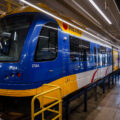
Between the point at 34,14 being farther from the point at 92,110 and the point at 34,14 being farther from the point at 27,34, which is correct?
the point at 92,110

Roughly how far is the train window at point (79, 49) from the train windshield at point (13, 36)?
170 centimetres

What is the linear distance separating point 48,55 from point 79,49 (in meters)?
1.84

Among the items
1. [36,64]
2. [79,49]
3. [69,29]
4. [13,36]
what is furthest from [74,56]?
[13,36]

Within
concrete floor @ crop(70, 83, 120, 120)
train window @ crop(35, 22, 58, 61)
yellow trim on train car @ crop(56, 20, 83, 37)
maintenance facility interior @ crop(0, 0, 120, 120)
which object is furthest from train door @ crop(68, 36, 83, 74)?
concrete floor @ crop(70, 83, 120, 120)

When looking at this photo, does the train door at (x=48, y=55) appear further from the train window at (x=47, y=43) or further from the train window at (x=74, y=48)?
the train window at (x=74, y=48)

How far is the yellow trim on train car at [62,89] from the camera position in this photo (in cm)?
305

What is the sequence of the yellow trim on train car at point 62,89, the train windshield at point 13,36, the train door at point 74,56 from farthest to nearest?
1. the train door at point 74,56
2. the train windshield at point 13,36
3. the yellow trim on train car at point 62,89

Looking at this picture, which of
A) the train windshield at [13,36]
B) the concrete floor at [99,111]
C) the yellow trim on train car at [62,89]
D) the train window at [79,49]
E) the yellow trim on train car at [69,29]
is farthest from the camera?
the concrete floor at [99,111]

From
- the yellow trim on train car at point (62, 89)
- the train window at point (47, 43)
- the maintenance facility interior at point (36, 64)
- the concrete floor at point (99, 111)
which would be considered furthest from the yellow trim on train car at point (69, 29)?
the concrete floor at point (99, 111)

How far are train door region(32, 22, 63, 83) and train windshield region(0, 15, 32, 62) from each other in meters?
Result: 0.38

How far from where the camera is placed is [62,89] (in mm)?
3881

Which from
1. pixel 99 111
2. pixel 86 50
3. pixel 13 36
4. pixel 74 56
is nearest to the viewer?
pixel 13 36

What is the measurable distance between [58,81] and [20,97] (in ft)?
3.63

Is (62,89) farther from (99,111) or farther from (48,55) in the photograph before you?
(99,111)
